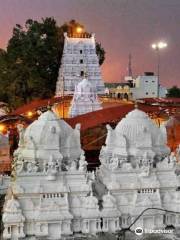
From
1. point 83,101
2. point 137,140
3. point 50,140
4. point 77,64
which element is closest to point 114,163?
point 137,140

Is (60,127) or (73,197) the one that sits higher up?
(60,127)

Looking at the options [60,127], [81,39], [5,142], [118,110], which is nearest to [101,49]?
[81,39]

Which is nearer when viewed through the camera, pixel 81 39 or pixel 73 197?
pixel 73 197

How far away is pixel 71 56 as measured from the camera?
146 feet

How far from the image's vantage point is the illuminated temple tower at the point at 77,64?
43500mm

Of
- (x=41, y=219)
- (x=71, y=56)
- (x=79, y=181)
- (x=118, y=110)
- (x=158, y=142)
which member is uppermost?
(x=71, y=56)

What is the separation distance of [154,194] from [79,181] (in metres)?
2.63

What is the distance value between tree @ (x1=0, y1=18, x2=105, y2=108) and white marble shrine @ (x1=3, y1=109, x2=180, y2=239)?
95.8ft

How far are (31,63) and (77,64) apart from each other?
5.04 metres

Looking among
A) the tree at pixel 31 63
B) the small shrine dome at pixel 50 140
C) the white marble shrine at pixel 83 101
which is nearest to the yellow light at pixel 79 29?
the tree at pixel 31 63

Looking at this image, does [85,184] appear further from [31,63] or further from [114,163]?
[31,63]

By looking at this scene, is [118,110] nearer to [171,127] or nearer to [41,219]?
[171,127]

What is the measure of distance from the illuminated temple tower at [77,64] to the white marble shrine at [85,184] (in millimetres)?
25747

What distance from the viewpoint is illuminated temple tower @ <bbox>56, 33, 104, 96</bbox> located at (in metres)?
43.5
